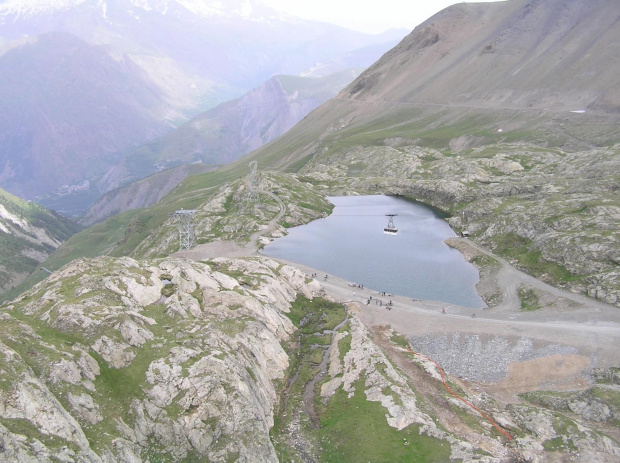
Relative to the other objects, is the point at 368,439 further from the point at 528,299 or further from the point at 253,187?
the point at 253,187

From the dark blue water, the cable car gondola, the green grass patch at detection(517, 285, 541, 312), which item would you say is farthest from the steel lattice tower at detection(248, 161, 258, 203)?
the green grass patch at detection(517, 285, 541, 312)

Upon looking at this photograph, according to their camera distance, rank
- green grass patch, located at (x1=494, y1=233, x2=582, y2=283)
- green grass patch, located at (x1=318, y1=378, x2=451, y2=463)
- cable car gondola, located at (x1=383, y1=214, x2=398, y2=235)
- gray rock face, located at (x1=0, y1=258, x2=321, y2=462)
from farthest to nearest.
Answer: cable car gondola, located at (x1=383, y1=214, x2=398, y2=235), green grass patch, located at (x1=494, y1=233, x2=582, y2=283), green grass patch, located at (x1=318, y1=378, x2=451, y2=463), gray rock face, located at (x1=0, y1=258, x2=321, y2=462)

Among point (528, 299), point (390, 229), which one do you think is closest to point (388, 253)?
point (390, 229)

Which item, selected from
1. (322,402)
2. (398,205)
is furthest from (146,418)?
(398,205)

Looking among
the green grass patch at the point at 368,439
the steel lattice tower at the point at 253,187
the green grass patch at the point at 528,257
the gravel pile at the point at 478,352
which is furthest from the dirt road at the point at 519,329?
the steel lattice tower at the point at 253,187

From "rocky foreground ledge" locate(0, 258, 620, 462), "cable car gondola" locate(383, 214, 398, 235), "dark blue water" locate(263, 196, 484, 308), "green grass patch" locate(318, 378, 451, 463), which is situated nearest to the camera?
"rocky foreground ledge" locate(0, 258, 620, 462)

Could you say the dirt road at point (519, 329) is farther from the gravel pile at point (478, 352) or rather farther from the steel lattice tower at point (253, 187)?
the steel lattice tower at point (253, 187)

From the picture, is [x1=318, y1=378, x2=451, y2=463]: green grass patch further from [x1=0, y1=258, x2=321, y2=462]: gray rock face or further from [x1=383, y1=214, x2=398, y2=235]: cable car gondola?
[x1=383, y1=214, x2=398, y2=235]: cable car gondola
